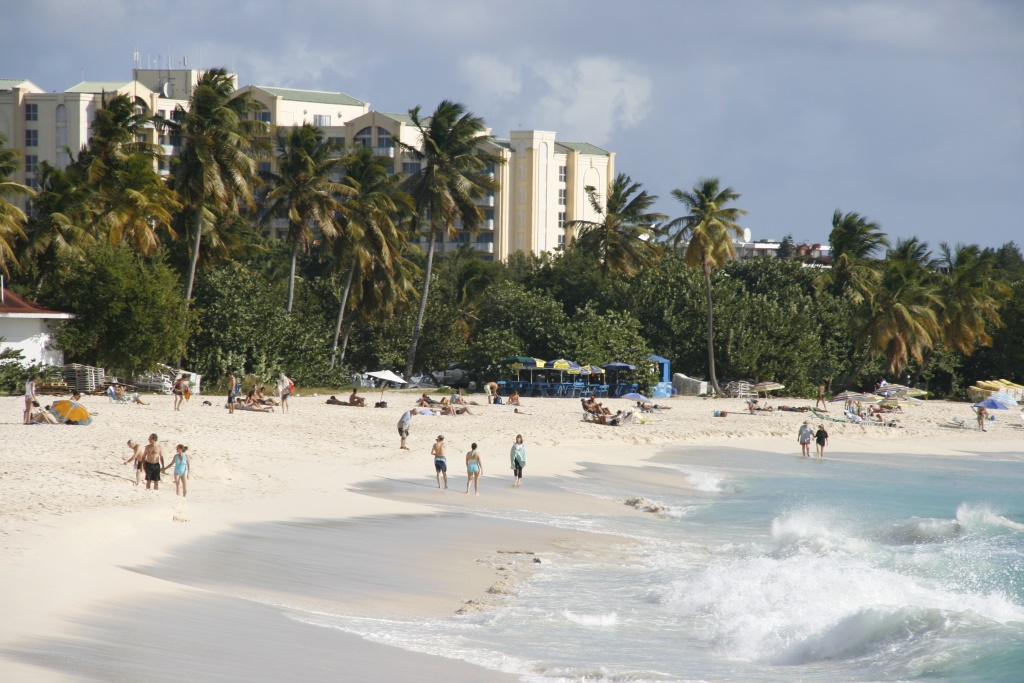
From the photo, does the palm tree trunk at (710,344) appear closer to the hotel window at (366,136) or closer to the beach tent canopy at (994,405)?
the beach tent canopy at (994,405)

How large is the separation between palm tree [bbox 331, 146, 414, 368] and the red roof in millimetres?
11878

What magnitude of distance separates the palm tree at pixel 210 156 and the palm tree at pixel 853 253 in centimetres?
3258

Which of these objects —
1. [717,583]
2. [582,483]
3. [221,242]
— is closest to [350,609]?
[717,583]

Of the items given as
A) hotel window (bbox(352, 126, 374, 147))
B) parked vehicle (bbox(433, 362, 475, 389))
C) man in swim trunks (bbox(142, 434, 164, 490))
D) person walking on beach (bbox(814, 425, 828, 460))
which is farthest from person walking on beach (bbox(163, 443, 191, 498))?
hotel window (bbox(352, 126, 374, 147))

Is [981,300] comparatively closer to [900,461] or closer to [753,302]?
[753,302]

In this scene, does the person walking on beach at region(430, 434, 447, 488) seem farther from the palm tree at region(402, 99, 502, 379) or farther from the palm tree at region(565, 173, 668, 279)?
the palm tree at region(565, 173, 668, 279)

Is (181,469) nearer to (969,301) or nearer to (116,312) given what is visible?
(116,312)

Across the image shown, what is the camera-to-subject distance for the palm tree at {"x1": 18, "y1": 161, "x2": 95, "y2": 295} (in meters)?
31.5

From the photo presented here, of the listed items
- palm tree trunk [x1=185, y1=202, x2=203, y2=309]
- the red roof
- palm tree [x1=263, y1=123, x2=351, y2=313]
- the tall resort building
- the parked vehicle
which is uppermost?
the tall resort building

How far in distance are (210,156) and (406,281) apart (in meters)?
12.9

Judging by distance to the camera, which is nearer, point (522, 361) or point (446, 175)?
point (522, 361)

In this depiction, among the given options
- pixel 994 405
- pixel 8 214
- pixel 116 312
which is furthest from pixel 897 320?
pixel 8 214

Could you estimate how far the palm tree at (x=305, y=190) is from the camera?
3819 centimetres

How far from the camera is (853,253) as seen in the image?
55188mm
